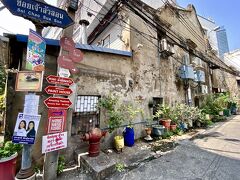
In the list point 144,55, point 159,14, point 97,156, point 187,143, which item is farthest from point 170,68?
point 97,156

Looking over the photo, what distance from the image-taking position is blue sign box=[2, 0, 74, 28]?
2662 mm

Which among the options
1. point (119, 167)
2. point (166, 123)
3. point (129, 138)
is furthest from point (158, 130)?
point (119, 167)

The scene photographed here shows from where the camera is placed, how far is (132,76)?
21.4 ft

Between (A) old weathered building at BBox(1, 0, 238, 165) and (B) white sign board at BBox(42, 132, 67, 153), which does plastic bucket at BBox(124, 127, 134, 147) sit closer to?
(A) old weathered building at BBox(1, 0, 238, 165)

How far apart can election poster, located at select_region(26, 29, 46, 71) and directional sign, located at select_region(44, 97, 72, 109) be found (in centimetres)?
71

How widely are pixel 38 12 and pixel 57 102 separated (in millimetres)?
1955

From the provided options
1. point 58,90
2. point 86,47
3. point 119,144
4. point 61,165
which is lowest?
point 61,165

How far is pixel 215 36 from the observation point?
22.7 metres

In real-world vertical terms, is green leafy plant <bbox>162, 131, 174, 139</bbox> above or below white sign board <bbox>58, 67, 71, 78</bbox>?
below

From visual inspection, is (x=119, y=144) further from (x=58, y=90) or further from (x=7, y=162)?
(x=7, y=162)

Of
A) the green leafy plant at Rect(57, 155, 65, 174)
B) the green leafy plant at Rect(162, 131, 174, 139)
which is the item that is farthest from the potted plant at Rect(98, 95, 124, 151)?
the green leafy plant at Rect(162, 131, 174, 139)

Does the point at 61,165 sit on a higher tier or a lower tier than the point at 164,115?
lower

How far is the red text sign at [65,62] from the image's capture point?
11.0 feet

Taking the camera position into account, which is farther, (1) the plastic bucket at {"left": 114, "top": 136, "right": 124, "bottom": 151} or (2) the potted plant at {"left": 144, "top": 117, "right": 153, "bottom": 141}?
(2) the potted plant at {"left": 144, "top": 117, "right": 153, "bottom": 141}
